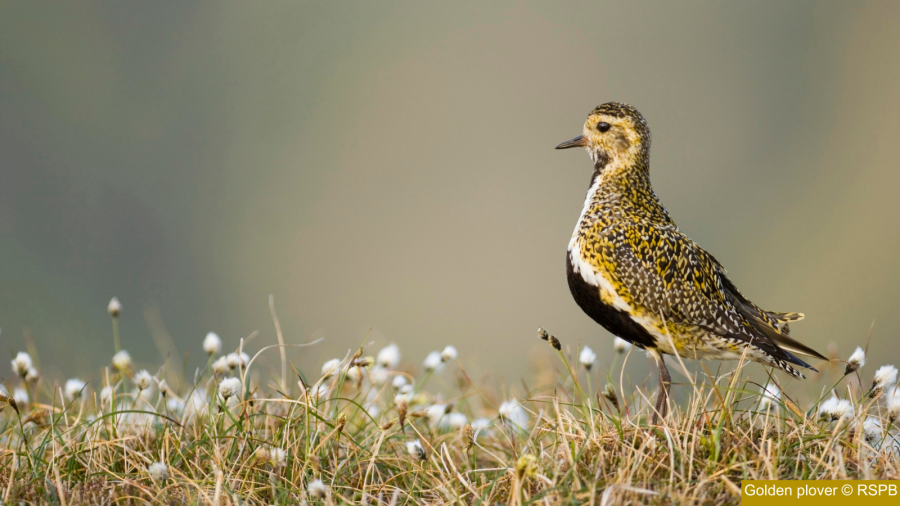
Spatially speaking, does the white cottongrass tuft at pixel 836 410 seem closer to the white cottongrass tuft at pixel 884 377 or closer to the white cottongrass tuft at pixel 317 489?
the white cottongrass tuft at pixel 884 377

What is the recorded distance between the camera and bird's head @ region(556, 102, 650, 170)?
630cm

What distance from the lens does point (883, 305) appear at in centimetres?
9475

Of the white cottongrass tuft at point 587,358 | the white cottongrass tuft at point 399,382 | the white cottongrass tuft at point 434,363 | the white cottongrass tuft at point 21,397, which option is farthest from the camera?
the white cottongrass tuft at point 399,382

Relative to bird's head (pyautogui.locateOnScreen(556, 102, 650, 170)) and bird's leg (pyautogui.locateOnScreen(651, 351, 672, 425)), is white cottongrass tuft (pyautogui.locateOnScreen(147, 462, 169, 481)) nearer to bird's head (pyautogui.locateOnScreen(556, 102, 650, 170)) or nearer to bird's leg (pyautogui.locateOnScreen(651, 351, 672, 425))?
bird's leg (pyautogui.locateOnScreen(651, 351, 672, 425))

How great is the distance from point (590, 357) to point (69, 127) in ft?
716

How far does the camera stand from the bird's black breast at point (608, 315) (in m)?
5.69

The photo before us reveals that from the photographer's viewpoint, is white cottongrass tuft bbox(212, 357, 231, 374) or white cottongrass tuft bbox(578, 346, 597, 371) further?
white cottongrass tuft bbox(212, 357, 231, 374)

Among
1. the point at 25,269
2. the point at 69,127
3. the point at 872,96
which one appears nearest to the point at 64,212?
the point at 69,127

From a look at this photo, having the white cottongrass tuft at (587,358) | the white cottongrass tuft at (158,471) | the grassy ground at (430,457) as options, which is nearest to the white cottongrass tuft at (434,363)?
the grassy ground at (430,457)

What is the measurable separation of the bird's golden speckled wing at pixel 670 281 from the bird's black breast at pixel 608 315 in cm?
16

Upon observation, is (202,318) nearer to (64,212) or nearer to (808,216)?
(64,212)

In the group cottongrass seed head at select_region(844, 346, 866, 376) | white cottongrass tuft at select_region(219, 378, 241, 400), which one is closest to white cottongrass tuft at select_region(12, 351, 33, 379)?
white cottongrass tuft at select_region(219, 378, 241, 400)

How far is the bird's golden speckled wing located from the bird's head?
2.39ft

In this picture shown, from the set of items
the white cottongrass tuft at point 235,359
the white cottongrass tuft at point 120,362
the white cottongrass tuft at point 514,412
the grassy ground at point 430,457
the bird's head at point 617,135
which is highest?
the bird's head at point 617,135
